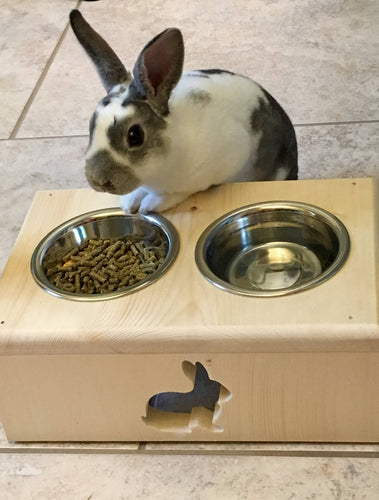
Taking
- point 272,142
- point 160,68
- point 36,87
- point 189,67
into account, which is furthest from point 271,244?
point 36,87

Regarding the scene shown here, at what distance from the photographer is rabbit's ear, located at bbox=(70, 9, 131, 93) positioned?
1207mm

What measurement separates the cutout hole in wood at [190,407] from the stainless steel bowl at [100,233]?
19 cm

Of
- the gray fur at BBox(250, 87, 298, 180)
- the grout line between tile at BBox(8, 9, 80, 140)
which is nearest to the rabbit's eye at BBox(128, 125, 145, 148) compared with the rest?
the gray fur at BBox(250, 87, 298, 180)

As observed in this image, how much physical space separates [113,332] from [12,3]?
1932 mm

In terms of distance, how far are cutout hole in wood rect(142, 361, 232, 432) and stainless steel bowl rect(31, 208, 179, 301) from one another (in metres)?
0.19

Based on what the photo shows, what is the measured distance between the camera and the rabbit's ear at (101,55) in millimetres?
1207

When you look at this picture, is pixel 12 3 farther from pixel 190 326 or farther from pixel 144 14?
pixel 190 326

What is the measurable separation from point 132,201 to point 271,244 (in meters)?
0.23

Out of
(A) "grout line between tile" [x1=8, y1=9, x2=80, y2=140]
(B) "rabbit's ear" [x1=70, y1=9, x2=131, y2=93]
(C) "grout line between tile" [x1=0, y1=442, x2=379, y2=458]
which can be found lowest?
(A) "grout line between tile" [x1=8, y1=9, x2=80, y2=140]

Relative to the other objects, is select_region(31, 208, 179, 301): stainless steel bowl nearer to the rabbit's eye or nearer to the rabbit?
the rabbit

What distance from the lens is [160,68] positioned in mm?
1156

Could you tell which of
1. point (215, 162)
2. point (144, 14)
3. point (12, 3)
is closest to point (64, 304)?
point (215, 162)

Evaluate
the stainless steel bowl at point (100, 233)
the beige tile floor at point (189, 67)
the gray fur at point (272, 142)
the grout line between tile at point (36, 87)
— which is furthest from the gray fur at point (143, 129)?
the grout line between tile at point (36, 87)

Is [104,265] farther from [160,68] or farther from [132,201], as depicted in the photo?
[160,68]
